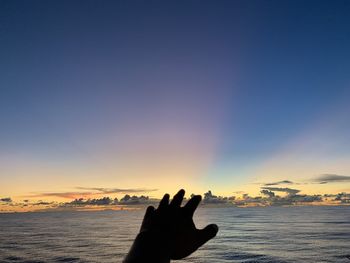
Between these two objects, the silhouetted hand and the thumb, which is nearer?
the silhouetted hand

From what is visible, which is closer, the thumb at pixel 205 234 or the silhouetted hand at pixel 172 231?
the silhouetted hand at pixel 172 231

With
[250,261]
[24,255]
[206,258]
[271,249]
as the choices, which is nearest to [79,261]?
[24,255]

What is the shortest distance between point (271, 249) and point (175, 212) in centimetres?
6502

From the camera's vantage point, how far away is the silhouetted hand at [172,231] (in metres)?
2.38

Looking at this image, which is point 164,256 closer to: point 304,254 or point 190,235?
point 190,235

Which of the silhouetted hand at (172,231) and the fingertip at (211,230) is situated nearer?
the silhouetted hand at (172,231)

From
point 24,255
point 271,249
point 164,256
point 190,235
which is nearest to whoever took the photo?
point 164,256

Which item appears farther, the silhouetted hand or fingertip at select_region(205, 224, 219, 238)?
fingertip at select_region(205, 224, 219, 238)

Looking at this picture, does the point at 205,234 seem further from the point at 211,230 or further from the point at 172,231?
the point at 172,231

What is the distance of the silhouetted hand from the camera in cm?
238

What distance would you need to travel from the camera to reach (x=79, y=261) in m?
47.6

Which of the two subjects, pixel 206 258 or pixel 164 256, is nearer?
pixel 164 256

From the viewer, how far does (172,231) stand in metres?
2.45

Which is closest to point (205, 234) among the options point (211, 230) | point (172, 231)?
point (211, 230)
